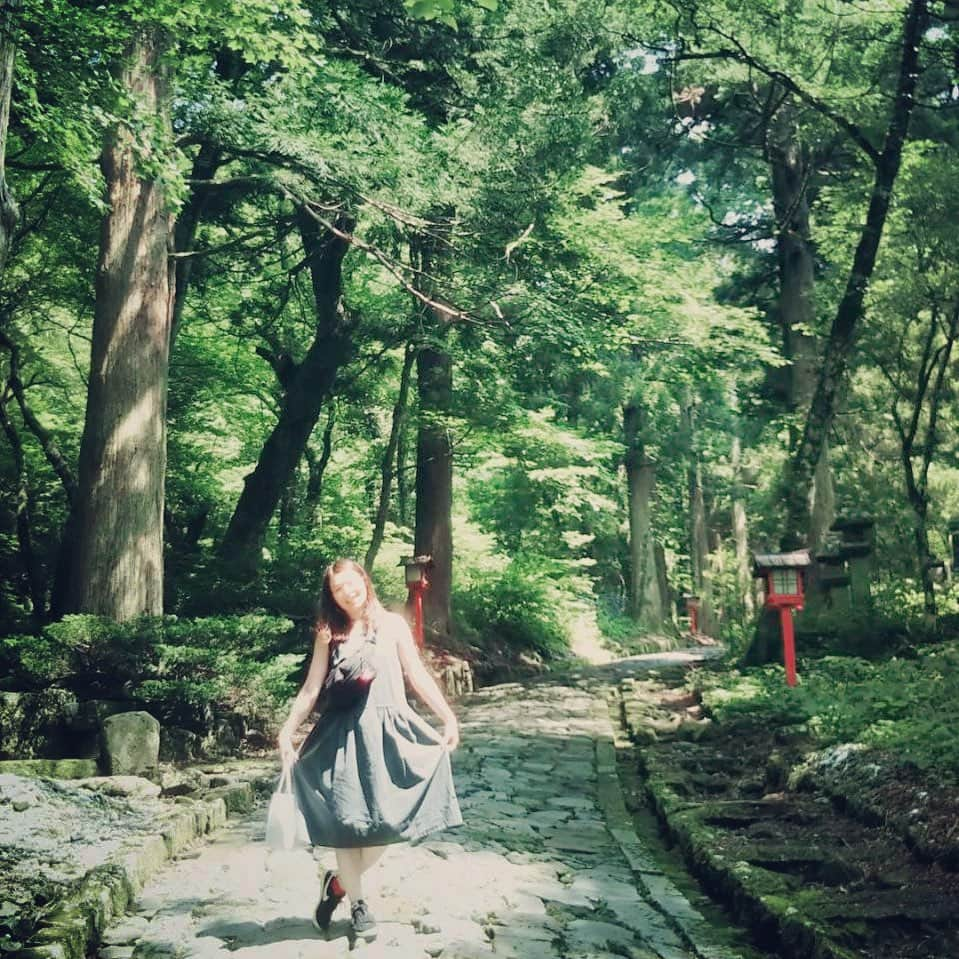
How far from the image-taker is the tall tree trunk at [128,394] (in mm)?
9438

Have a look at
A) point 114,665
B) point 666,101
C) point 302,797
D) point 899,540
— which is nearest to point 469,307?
point 114,665

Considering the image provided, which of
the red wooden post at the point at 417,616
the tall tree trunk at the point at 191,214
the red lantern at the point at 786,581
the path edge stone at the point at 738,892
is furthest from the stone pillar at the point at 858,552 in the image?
the tall tree trunk at the point at 191,214

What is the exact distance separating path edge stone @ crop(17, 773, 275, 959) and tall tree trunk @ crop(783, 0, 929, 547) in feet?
29.7

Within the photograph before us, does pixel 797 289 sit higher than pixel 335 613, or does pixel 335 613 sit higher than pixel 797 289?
pixel 797 289

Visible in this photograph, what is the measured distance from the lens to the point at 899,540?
63.8 feet

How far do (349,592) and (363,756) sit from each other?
753mm

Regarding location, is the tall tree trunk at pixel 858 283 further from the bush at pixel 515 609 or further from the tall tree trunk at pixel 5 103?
the tall tree trunk at pixel 5 103

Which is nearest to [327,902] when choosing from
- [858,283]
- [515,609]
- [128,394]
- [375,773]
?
[375,773]

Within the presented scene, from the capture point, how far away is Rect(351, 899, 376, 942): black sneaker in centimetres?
424

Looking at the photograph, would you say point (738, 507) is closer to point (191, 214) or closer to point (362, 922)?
point (191, 214)

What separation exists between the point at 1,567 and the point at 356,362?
7045 millimetres

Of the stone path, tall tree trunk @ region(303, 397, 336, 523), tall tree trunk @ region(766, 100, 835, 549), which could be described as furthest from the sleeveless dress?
tall tree trunk @ region(303, 397, 336, 523)

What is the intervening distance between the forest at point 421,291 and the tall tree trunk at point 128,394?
1.5 inches

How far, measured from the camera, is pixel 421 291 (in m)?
14.1
